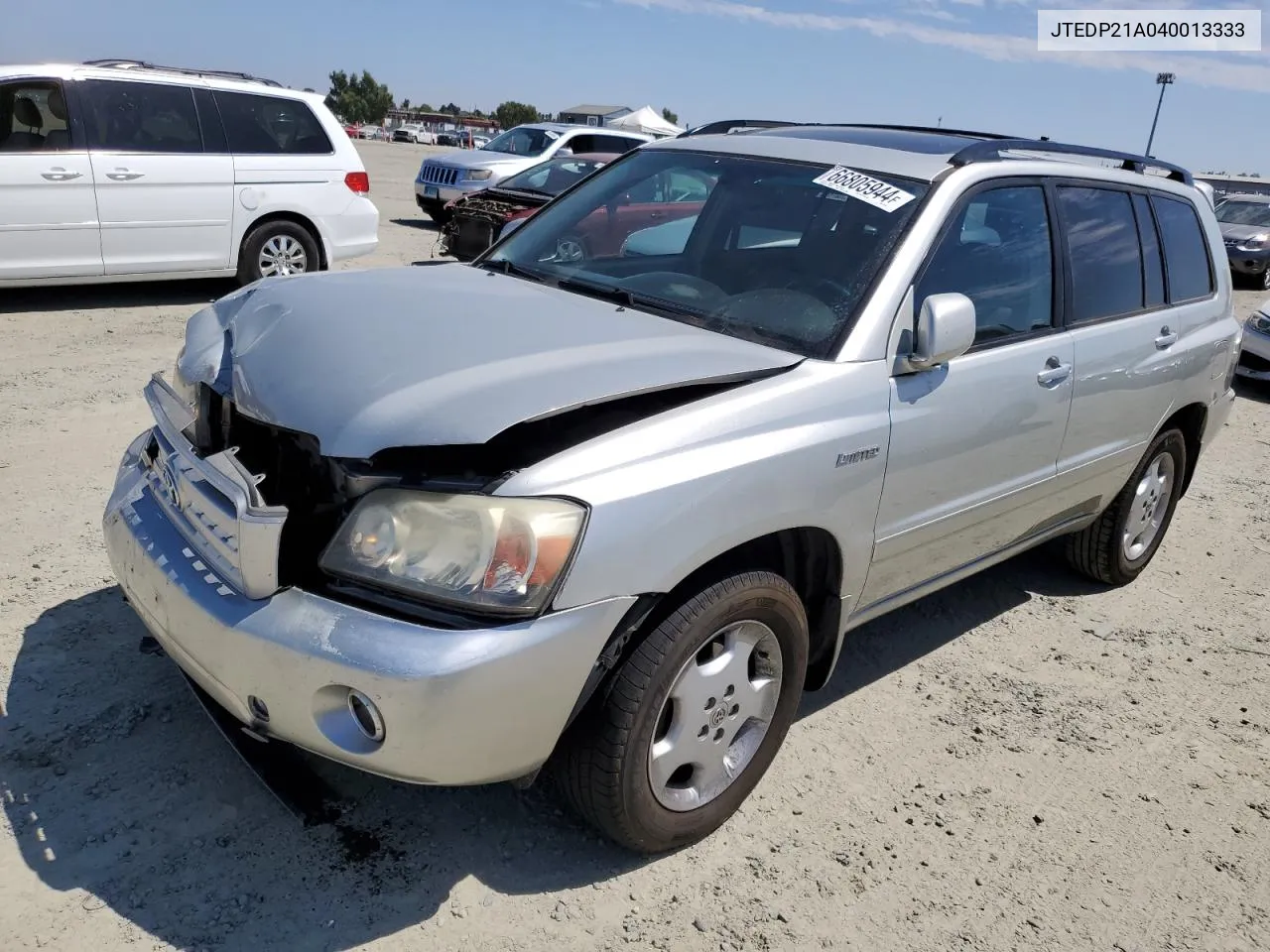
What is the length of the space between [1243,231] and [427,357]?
1999 cm

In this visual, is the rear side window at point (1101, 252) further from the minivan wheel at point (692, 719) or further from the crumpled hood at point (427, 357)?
the minivan wheel at point (692, 719)

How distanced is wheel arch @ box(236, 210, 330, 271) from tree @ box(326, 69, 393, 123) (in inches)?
3716

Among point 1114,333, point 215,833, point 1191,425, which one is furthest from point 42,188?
point 1191,425

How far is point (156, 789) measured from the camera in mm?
2730

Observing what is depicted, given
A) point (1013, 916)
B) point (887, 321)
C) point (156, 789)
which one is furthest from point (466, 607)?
point (1013, 916)

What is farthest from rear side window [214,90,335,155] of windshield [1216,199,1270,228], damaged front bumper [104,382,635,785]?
windshield [1216,199,1270,228]

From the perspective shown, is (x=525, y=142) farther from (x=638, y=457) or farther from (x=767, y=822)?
(x=638, y=457)

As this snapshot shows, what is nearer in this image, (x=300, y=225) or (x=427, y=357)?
(x=427, y=357)

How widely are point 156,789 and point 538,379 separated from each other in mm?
1522

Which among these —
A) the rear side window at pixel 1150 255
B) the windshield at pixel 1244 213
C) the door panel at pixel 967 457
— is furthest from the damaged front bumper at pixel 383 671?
Answer: the windshield at pixel 1244 213

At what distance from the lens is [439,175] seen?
49.7 feet

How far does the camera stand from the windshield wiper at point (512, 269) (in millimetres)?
3543

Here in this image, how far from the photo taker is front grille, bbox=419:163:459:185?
48.9ft

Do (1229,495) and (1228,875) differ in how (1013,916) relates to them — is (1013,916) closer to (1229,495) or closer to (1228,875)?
(1228,875)
